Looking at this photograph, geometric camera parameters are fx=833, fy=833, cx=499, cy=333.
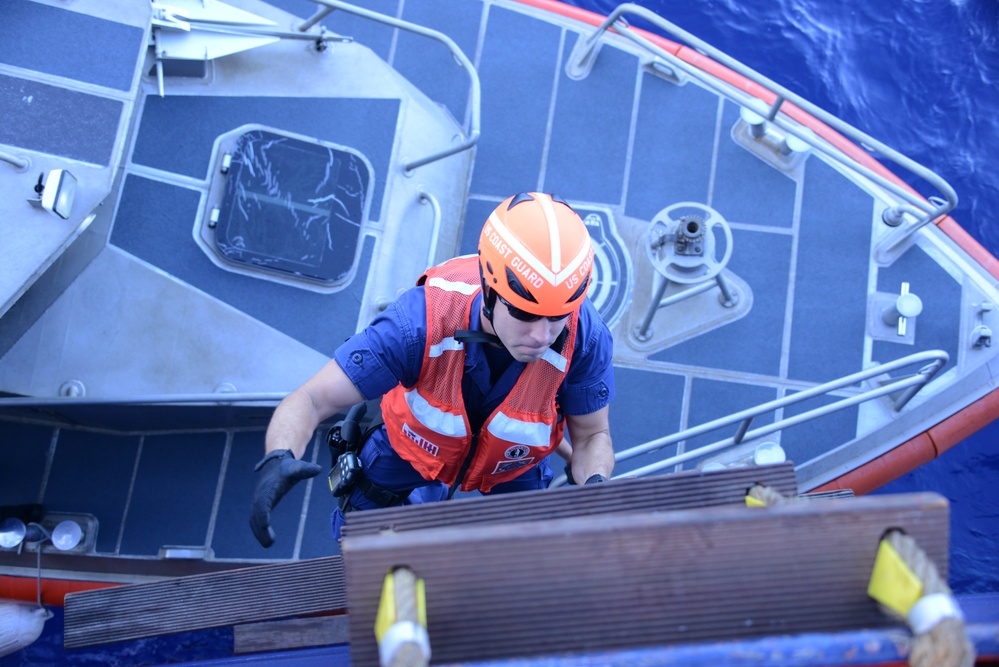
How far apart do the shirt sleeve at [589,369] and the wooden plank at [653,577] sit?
1494mm

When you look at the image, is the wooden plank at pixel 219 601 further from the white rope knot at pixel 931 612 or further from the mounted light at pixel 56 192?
the white rope knot at pixel 931 612

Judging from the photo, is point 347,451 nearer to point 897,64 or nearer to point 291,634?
point 291,634

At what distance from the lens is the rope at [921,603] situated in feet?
4.31

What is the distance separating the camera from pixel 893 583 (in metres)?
1.46

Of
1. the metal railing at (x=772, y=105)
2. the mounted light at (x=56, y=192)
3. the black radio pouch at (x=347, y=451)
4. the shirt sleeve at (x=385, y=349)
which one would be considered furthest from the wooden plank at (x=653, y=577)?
the metal railing at (x=772, y=105)

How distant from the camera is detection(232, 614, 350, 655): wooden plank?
263 cm

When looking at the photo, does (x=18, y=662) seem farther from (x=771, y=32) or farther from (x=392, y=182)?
(x=771, y=32)

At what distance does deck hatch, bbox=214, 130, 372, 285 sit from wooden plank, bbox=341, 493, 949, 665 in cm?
287

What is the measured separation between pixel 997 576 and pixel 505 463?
4.44m

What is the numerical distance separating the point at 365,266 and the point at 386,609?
119 inches

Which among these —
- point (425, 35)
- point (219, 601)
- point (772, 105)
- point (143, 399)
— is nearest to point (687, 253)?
point (772, 105)

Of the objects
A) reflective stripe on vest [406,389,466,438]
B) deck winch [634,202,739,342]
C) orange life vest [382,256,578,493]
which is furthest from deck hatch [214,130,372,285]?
deck winch [634,202,739,342]

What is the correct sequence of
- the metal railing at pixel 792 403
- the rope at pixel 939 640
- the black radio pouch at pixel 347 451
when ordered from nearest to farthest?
the rope at pixel 939 640 → the black radio pouch at pixel 347 451 → the metal railing at pixel 792 403

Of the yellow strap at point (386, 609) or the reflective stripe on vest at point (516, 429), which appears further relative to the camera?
the reflective stripe on vest at point (516, 429)
